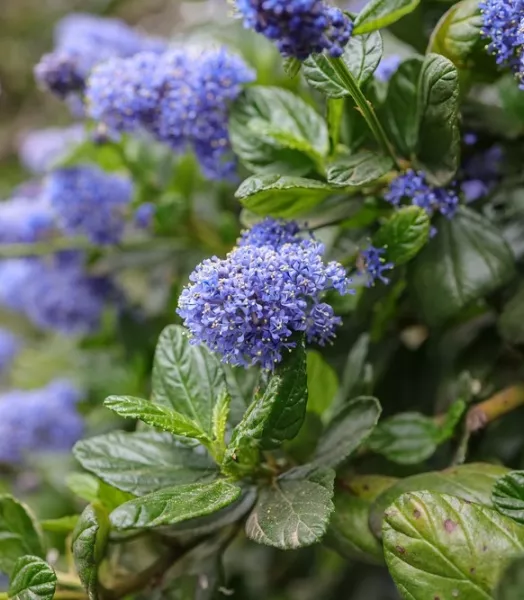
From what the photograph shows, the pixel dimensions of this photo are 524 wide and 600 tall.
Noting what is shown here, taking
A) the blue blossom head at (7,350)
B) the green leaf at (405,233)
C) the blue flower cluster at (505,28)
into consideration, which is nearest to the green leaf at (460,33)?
the blue flower cluster at (505,28)

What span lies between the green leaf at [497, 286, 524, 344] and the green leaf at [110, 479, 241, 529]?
0.98 feet

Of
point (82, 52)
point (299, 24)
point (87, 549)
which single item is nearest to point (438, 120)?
point (299, 24)

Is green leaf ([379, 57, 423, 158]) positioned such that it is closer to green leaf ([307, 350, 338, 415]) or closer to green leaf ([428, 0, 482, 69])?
green leaf ([428, 0, 482, 69])

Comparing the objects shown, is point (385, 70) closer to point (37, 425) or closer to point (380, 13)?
point (380, 13)

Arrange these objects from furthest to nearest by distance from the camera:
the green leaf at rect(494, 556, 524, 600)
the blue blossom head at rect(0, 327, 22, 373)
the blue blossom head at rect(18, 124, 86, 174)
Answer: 1. the blue blossom head at rect(0, 327, 22, 373)
2. the blue blossom head at rect(18, 124, 86, 174)
3. the green leaf at rect(494, 556, 524, 600)

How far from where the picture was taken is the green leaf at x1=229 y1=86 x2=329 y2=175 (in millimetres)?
687

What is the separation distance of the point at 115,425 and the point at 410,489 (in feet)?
1.59

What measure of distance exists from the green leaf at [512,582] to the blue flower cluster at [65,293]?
0.75 m

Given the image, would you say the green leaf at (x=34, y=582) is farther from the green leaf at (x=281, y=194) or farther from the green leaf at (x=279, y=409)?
the green leaf at (x=281, y=194)

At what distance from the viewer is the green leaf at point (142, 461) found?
1.96 feet

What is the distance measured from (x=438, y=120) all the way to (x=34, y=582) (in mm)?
466

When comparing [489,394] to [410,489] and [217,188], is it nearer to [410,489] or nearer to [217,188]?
[410,489]

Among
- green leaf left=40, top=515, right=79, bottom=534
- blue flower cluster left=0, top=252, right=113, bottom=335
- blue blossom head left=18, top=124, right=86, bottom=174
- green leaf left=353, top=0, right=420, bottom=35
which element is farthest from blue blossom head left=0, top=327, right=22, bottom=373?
green leaf left=353, top=0, right=420, bottom=35

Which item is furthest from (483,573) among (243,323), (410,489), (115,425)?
(115,425)
